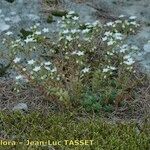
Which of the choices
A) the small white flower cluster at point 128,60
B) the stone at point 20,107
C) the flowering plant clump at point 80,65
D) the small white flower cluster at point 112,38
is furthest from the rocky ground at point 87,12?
the stone at point 20,107

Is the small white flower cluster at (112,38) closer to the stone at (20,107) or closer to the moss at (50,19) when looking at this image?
the moss at (50,19)

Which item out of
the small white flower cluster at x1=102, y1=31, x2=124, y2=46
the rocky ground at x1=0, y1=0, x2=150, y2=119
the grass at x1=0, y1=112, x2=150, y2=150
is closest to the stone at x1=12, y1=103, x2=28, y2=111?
the grass at x1=0, y1=112, x2=150, y2=150

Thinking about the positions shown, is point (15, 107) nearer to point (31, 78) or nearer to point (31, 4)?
point (31, 78)

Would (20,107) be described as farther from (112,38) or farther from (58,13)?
(58,13)

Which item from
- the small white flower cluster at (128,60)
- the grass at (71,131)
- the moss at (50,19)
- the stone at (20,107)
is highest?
the small white flower cluster at (128,60)

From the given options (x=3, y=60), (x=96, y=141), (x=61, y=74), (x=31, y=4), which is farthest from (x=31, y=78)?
(x=31, y=4)

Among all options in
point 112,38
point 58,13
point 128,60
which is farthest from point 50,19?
point 128,60
